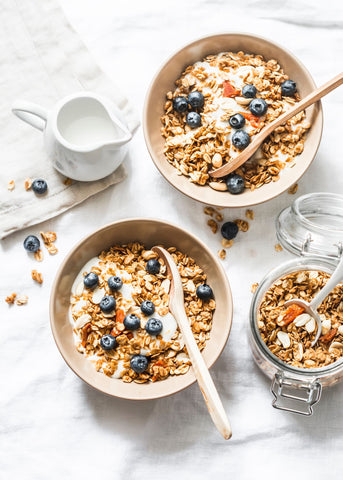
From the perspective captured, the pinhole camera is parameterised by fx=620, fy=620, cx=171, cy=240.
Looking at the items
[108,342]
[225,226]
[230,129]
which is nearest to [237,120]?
[230,129]

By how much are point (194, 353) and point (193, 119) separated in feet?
1.66

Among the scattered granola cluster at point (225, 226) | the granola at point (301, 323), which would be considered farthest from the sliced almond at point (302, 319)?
the scattered granola cluster at point (225, 226)

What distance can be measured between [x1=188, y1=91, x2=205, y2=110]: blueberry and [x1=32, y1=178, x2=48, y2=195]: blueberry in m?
0.38

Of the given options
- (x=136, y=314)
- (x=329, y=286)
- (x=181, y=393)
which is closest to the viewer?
(x=329, y=286)

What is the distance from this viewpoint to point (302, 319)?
1268 mm

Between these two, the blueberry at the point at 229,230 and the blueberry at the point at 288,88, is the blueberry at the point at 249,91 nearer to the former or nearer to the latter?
the blueberry at the point at 288,88

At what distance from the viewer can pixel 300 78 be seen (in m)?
1.37

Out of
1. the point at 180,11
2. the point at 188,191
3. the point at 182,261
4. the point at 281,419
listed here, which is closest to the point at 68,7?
the point at 180,11

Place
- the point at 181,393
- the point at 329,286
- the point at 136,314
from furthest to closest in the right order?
the point at 181,393 < the point at 136,314 < the point at 329,286

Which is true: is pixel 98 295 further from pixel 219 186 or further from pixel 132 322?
pixel 219 186

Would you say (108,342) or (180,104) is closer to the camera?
(108,342)

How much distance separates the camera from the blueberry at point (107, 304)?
4.19ft

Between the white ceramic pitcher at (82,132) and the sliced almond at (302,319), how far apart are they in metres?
0.50

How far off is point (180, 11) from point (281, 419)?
3.21ft
